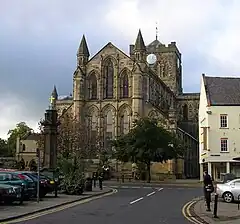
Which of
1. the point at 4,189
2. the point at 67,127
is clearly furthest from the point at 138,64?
the point at 4,189

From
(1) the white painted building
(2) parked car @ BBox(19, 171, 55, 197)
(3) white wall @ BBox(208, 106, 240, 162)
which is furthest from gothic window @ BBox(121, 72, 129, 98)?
(2) parked car @ BBox(19, 171, 55, 197)

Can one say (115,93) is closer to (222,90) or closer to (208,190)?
(222,90)

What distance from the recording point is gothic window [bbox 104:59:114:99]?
83625 mm

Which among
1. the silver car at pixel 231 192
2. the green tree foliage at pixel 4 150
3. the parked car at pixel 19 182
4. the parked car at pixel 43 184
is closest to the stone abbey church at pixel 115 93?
the green tree foliage at pixel 4 150

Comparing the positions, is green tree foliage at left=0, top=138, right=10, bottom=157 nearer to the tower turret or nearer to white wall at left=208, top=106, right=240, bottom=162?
the tower turret

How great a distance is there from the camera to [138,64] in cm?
8012

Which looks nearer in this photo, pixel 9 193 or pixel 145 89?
pixel 9 193

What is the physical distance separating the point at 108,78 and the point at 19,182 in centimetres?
5983

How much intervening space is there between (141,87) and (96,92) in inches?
341

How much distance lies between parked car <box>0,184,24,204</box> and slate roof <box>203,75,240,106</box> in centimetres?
4137

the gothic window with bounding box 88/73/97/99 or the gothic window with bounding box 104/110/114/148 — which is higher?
the gothic window with bounding box 88/73/97/99

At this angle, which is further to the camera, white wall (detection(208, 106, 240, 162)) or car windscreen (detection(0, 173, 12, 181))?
white wall (detection(208, 106, 240, 162))

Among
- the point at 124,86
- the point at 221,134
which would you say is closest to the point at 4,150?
the point at 124,86

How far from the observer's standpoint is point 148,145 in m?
63.6
